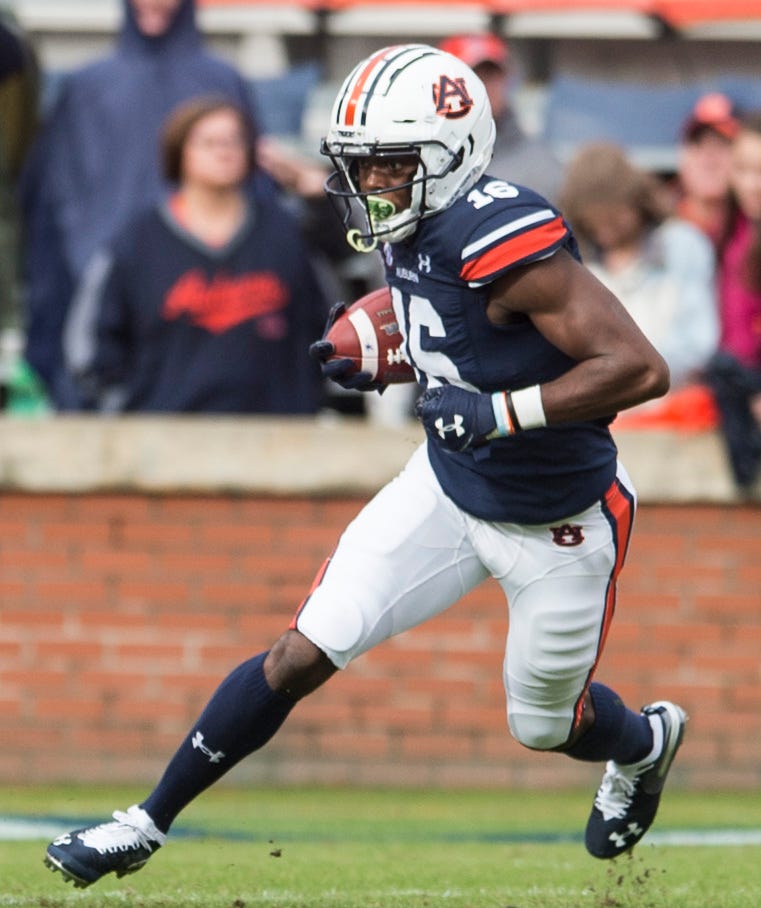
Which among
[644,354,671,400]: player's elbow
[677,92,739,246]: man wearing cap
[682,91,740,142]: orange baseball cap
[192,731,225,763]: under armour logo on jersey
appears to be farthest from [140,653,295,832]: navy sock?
[682,91,740,142]: orange baseball cap

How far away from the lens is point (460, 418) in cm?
452

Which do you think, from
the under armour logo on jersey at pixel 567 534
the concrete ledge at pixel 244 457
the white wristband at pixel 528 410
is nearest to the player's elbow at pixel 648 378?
the white wristband at pixel 528 410

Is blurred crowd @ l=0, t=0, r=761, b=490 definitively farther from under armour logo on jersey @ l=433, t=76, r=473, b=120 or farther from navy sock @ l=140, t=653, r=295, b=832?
navy sock @ l=140, t=653, r=295, b=832

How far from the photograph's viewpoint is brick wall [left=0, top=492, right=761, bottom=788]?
26.0 ft

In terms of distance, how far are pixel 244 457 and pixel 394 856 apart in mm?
2259

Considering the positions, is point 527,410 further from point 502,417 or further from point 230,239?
point 230,239

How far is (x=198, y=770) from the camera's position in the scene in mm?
4844

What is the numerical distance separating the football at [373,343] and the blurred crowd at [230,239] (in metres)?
2.58

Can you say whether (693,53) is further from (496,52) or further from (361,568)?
(361,568)

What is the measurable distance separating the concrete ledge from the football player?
8.68 feet

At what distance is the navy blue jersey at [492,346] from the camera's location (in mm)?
4594

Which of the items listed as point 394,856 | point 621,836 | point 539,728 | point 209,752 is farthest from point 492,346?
point 394,856

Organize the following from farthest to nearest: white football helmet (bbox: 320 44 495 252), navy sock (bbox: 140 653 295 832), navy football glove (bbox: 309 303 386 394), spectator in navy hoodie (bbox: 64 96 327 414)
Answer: spectator in navy hoodie (bbox: 64 96 327 414)
navy football glove (bbox: 309 303 386 394)
navy sock (bbox: 140 653 295 832)
white football helmet (bbox: 320 44 495 252)

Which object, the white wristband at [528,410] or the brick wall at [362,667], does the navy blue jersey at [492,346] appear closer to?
the white wristband at [528,410]
